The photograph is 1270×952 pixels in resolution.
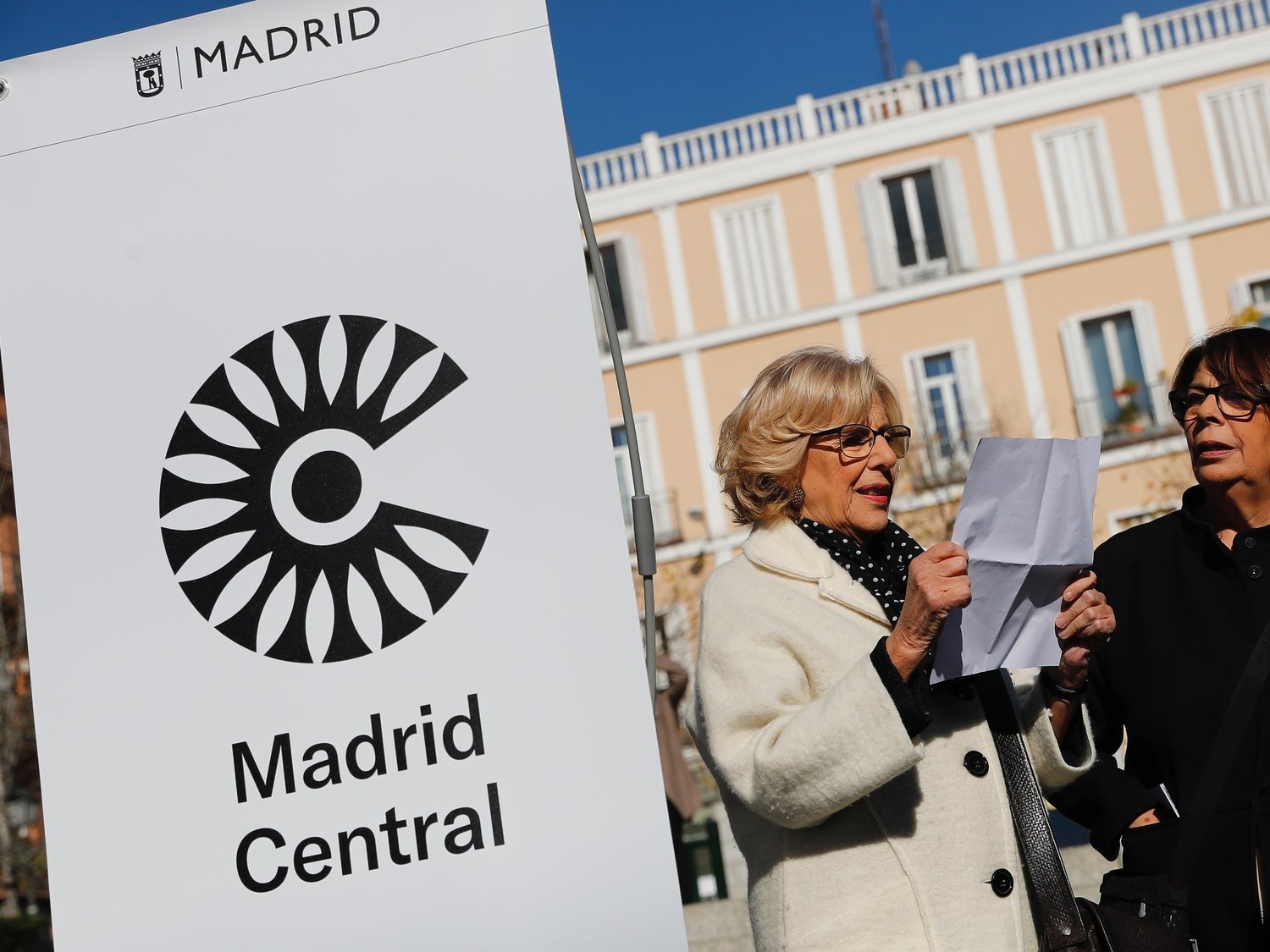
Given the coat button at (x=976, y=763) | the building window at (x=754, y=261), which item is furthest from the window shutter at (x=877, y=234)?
the coat button at (x=976, y=763)

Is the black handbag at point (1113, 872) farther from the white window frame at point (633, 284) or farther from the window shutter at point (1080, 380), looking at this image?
the white window frame at point (633, 284)

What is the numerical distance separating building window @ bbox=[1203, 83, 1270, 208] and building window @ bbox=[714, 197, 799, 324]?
7.03 meters

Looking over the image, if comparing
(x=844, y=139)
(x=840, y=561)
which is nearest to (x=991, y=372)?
(x=844, y=139)

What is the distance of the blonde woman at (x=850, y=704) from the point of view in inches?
80.6

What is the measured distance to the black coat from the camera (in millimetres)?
2395

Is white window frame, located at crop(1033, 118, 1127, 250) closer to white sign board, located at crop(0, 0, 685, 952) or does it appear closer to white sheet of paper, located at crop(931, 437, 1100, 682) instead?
white sheet of paper, located at crop(931, 437, 1100, 682)

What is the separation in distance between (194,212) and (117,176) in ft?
0.43

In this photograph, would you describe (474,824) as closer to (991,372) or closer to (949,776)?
(949,776)

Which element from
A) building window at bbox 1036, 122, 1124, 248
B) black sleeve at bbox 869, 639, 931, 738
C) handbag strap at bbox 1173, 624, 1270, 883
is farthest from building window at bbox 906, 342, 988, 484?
black sleeve at bbox 869, 639, 931, 738

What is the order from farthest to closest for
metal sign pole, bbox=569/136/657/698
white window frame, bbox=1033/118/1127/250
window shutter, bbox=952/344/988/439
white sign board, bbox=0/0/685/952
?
white window frame, bbox=1033/118/1127/250 → window shutter, bbox=952/344/988/439 → metal sign pole, bbox=569/136/657/698 → white sign board, bbox=0/0/685/952

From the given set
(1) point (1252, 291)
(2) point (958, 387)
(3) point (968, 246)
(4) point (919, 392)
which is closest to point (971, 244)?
(3) point (968, 246)

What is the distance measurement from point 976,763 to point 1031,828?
12 centimetres

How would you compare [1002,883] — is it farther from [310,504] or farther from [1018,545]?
[310,504]

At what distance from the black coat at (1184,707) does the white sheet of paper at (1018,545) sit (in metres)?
0.43
